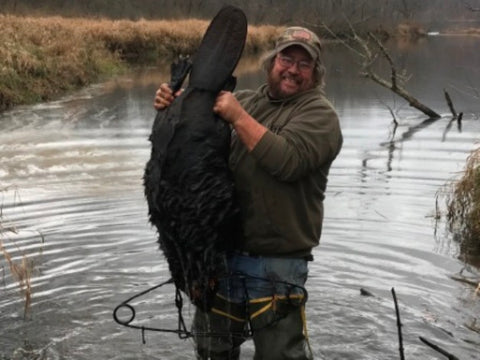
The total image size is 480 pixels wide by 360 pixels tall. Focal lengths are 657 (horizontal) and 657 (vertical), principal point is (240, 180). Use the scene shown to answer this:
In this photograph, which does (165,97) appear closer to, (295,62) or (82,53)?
(295,62)

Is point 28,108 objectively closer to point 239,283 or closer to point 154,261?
point 154,261

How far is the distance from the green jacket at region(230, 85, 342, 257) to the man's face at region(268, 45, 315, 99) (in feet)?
0.14

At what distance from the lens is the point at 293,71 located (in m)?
3.32

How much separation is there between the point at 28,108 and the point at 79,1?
1786 inches

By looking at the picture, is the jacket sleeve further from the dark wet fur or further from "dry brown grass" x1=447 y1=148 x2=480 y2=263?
"dry brown grass" x1=447 y1=148 x2=480 y2=263

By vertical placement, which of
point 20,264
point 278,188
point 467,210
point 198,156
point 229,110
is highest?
point 229,110

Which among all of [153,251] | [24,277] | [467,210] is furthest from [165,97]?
[467,210]

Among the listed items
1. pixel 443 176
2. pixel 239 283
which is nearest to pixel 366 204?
pixel 443 176

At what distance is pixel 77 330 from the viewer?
17.0ft

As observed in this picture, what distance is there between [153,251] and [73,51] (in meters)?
18.1

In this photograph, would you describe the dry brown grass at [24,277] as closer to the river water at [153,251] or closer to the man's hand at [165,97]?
the river water at [153,251]

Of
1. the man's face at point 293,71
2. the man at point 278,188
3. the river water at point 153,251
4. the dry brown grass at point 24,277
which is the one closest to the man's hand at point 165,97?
the man at point 278,188

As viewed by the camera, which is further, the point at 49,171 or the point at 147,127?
the point at 147,127

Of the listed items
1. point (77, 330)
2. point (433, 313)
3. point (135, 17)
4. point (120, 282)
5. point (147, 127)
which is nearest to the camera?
point (77, 330)
